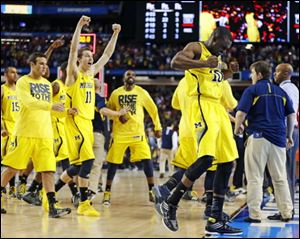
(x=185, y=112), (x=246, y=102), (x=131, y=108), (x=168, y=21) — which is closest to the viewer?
(x=185, y=112)

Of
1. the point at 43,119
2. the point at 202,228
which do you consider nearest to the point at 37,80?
the point at 43,119

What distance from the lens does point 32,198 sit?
663 centimetres

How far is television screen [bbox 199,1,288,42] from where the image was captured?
596 inches

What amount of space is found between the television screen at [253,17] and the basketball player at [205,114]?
10.4m

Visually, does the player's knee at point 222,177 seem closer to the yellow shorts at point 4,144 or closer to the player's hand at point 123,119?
the player's hand at point 123,119

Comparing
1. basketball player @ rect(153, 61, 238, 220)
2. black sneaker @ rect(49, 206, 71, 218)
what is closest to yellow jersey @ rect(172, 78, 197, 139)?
basketball player @ rect(153, 61, 238, 220)

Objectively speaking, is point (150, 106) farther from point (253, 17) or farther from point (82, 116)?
point (253, 17)

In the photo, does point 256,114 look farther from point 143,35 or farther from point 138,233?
point 143,35

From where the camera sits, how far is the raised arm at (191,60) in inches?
155

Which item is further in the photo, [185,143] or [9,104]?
[9,104]

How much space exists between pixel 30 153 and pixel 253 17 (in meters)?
12.1

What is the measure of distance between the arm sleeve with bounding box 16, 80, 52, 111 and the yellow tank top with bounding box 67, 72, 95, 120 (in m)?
0.44

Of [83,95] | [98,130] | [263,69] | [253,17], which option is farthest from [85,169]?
[253,17]

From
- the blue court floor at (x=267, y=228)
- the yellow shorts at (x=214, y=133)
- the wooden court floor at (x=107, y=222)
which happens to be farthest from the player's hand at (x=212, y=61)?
the blue court floor at (x=267, y=228)
